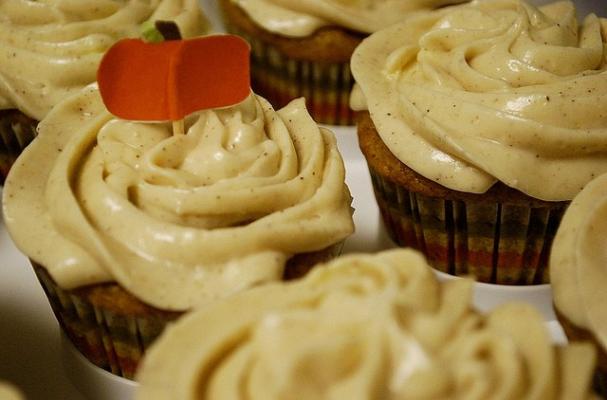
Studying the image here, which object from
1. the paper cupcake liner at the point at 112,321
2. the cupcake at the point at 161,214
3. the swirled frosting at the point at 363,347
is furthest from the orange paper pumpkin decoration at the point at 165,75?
the swirled frosting at the point at 363,347

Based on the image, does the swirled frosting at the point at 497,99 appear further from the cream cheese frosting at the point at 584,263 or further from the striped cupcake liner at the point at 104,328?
the striped cupcake liner at the point at 104,328

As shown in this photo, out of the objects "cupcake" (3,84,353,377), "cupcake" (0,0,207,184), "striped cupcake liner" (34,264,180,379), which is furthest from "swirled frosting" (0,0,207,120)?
"striped cupcake liner" (34,264,180,379)

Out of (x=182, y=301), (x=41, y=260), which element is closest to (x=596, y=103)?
(x=182, y=301)

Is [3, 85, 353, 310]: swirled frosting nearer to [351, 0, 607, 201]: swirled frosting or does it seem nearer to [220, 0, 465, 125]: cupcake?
[351, 0, 607, 201]: swirled frosting

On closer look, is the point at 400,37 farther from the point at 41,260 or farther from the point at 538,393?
the point at 538,393

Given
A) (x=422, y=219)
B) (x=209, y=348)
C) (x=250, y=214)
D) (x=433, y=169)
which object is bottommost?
(x=422, y=219)

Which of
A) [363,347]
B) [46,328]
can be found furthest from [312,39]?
[363,347]

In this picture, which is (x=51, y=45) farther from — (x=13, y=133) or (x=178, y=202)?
(x=178, y=202)
